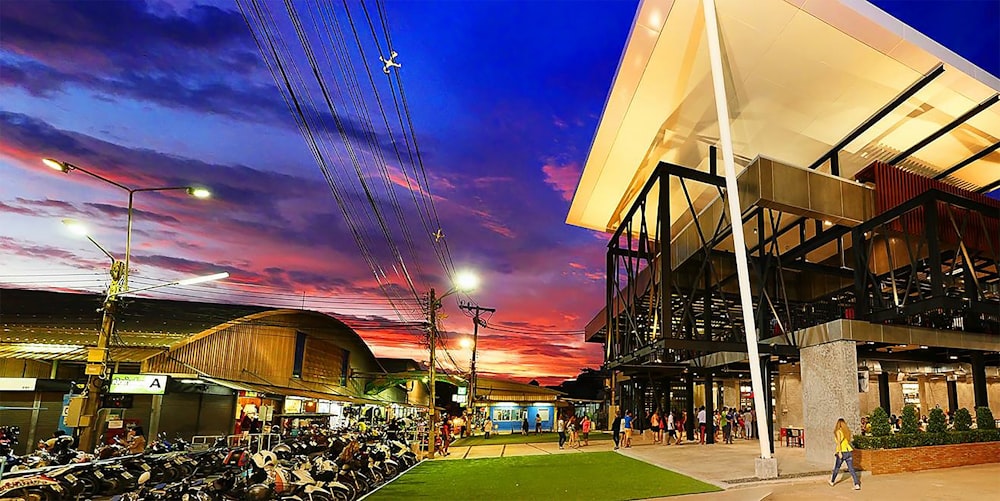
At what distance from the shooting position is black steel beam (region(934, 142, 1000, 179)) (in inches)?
759

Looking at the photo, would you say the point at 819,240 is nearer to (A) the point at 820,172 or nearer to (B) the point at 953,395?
(A) the point at 820,172

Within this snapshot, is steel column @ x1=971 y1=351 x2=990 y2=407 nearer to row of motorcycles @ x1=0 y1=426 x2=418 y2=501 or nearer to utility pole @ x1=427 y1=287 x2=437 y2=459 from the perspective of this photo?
utility pole @ x1=427 y1=287 x2=437 y2=459

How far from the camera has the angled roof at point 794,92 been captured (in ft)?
48.9

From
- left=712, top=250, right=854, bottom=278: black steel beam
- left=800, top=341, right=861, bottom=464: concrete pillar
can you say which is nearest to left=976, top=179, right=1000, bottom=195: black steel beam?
left=712, top=250, right=854, bottom=278: black steel beam

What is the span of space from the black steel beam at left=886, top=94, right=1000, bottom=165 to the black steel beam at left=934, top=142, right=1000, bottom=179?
195 centimetres

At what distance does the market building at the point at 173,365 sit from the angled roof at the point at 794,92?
16.0 m

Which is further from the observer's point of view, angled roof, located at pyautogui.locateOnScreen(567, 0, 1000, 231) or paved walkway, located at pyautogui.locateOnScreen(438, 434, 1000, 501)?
angled roof, located at pyautogui.locateOnScreen(567, 0, 1000, 231)

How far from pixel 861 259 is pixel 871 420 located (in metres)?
4.81

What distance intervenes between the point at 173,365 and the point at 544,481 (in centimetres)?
1990

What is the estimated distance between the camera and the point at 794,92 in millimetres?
17734

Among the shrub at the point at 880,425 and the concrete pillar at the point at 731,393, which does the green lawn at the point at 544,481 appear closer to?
the shrub at the point at 880,425

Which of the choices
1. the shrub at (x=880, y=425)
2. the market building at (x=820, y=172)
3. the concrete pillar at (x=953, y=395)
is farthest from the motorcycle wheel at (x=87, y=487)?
the concrete pillar at (x=953, y=395)

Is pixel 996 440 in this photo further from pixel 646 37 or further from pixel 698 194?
pixel 646 37

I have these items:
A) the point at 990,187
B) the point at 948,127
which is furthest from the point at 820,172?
the point at 990,187
